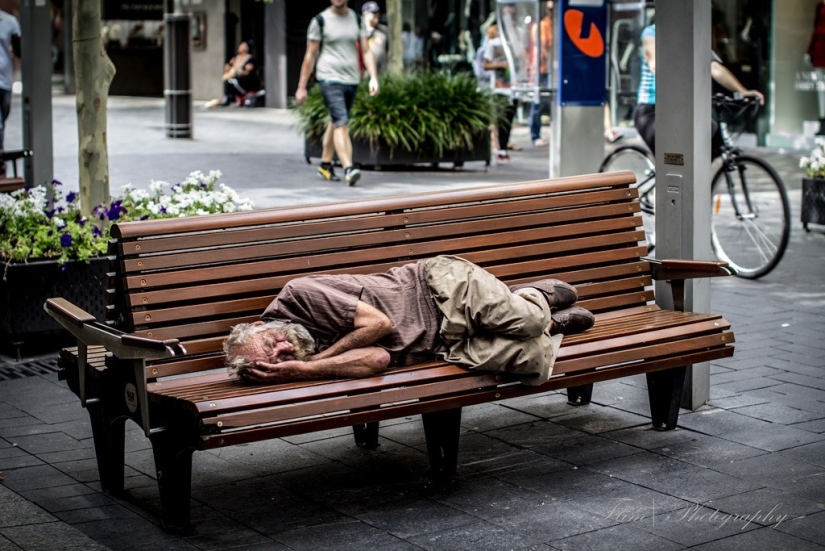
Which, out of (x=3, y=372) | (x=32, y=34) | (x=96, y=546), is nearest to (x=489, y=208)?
(x=96, y=546)

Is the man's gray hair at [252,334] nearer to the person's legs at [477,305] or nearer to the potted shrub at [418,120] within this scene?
the person's legs at [477,305]

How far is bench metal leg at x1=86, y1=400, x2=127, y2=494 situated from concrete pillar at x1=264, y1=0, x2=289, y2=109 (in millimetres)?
24044

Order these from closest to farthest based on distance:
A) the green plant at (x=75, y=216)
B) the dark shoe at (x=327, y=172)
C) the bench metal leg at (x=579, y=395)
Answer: the bench metal leg at (x=579, y=395) → the green plant at (x=75, y=216) → the dark shoe at (x=327, y=172)

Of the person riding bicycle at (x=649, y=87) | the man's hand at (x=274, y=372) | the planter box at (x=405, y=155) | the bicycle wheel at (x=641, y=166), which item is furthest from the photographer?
the planter box at (x=405, y=155)

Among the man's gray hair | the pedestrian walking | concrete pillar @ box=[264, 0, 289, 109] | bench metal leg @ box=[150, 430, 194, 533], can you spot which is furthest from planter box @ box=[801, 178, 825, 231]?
concrete pillar @ box=[264, 0, 289, 109]

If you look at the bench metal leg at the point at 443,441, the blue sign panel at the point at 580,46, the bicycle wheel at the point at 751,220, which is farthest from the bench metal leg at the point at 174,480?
the bicycle wheel at the point at 751,220

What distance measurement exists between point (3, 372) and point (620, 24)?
Answer: 16480 mm

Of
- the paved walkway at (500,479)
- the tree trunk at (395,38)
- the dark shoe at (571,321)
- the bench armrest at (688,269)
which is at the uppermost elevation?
the tree trunk at (395,38)

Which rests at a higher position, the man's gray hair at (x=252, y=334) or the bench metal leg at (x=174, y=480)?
the man's gray hair at (x=252, y=334)

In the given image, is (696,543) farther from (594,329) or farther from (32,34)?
(32,34)

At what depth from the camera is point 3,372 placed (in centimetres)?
660

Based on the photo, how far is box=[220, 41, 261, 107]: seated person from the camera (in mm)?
27797

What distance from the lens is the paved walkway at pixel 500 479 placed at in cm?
430

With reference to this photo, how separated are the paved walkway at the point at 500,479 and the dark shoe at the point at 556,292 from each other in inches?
22.9
